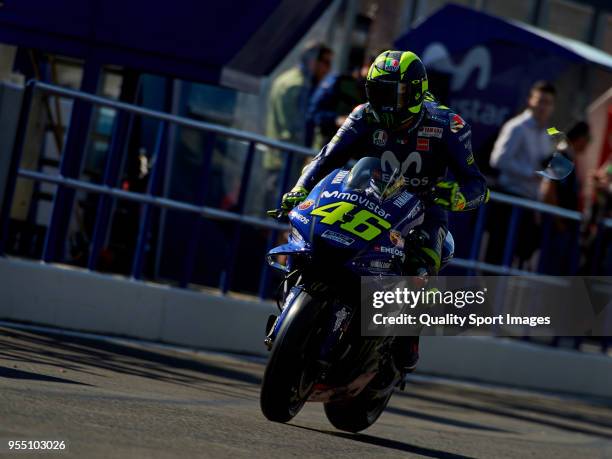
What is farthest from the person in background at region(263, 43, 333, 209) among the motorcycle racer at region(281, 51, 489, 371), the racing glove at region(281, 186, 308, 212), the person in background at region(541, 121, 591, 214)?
the racing glove at region(281, 186, 308, 212)

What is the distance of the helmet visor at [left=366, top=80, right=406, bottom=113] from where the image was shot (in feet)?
23.2

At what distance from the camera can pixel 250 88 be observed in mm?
12430

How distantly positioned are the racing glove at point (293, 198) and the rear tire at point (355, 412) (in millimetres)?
976

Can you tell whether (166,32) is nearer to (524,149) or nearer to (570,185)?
(524,149)

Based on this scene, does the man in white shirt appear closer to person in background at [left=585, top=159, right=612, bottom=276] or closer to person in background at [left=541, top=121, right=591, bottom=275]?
person in background at [left=541, top=121, right=591, bottom=275]

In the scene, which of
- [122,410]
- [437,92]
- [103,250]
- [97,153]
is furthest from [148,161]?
[122,410]

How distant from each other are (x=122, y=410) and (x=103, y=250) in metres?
4.41

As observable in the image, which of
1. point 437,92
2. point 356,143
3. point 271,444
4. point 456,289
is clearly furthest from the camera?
point 437,92

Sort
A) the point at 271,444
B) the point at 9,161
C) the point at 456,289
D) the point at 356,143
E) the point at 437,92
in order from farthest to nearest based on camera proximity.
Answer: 1. the point at 437,92
2. the point at 9,161
3. the point at 456,289
4. the point at 356,143
5. the point at 271,444

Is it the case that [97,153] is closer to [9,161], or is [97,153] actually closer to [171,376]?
[9,161]

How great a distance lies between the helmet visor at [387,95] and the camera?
7.06m

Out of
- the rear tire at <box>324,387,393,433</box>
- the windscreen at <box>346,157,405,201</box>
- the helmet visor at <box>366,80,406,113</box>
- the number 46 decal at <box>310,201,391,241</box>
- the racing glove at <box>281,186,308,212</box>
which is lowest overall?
the rear tire at <box>324,387,393,433</box>

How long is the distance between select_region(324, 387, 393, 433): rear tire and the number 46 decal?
96 centimetres

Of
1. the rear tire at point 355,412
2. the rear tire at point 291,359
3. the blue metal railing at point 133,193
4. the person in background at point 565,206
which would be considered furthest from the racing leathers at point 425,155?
the person in background at point 565,206
